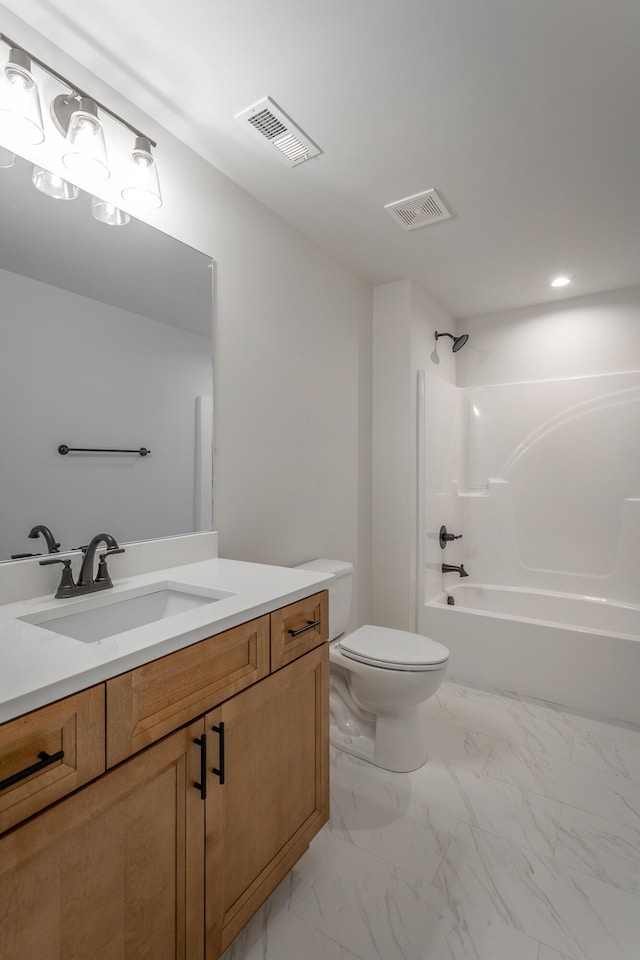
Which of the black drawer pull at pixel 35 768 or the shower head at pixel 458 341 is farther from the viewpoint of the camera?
the shower head at pixel 458 341

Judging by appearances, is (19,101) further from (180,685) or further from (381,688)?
(381,688)

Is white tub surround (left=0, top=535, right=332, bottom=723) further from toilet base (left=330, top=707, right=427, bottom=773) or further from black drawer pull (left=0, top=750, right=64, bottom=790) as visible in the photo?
toilet base (left=330, top=707, right=427, bottom=773)

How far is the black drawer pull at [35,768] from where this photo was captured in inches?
26.8

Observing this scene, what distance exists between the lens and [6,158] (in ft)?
3.96

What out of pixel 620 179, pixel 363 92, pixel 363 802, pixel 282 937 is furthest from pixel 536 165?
pixel 282 937

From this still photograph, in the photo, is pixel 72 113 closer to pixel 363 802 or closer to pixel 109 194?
pixel 109 194

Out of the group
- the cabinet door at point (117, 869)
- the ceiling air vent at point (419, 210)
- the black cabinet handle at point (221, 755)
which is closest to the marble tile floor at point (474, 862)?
the cabinet door at point (117, 869)

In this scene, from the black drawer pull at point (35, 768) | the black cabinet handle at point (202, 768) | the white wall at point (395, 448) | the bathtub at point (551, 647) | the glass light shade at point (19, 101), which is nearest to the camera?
the black drawer pull at point (35, 768)

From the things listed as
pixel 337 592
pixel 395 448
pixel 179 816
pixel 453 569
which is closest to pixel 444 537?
pixel 453 569

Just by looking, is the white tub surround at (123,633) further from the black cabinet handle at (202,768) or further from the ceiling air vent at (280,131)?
the ceiling air vent at (280,131)

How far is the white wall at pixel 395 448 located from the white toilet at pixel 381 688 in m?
0.71

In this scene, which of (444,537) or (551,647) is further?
(444,537)

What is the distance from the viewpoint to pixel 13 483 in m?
1.23

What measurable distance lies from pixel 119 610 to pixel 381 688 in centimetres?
111
